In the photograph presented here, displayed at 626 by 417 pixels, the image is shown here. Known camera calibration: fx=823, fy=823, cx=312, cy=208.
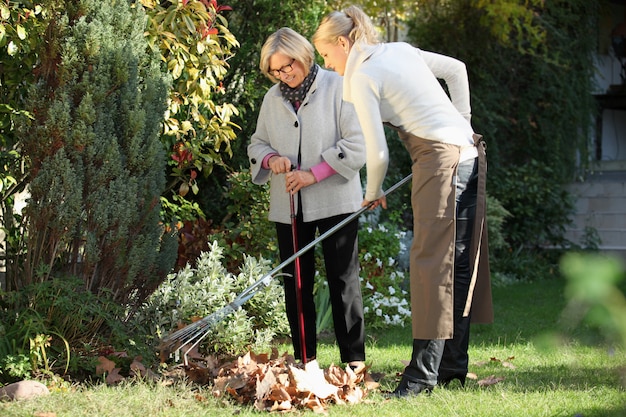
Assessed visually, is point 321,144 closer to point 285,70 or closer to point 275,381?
point 285,70

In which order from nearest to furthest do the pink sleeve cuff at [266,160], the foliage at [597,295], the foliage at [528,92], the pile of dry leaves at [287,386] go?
the foliage at [597,295] < the pile of dry leaves at [287,386] < the pink sleeve cuff at [266,160] < the foliage at [528,92]

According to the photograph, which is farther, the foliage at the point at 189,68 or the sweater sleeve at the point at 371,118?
the foliage at the point at 189,68

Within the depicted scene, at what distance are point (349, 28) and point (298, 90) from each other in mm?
586

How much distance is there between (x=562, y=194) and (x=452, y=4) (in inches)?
110

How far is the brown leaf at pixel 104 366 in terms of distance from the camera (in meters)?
3.88

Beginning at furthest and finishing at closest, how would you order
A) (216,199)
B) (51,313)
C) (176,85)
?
1. (216,199)
2. (176,85)
3. (51,313)

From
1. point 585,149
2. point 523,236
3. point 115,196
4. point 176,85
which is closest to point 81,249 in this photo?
point 115,196

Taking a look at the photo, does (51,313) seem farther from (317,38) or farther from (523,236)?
(523,236)

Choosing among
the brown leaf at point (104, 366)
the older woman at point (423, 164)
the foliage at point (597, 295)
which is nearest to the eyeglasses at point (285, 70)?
the older woman at point (423, 164)

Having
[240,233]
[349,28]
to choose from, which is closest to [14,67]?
[349,28]

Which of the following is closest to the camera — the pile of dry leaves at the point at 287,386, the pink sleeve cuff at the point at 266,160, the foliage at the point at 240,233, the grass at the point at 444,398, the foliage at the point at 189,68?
the grass at the point at 444,398

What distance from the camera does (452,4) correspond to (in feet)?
34.2

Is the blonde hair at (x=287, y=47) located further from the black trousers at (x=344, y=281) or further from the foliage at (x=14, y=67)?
the foliage at (x=14, y=67)

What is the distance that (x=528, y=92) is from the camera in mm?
10680
